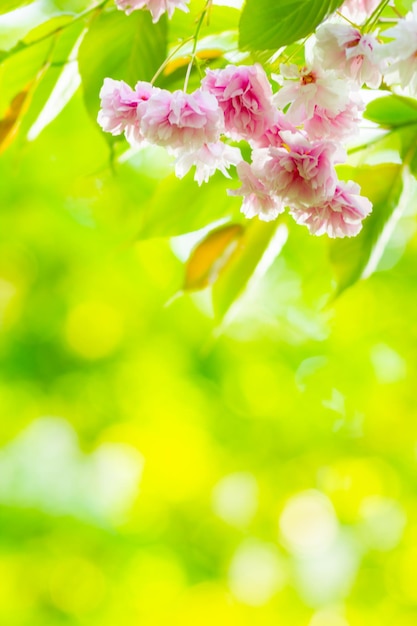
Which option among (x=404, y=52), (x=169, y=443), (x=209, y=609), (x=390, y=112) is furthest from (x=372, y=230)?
(x=209, y=609)

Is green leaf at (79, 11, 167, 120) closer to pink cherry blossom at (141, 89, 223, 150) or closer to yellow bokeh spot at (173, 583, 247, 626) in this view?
pink cherry blossom at (141, 89, 223, 150)

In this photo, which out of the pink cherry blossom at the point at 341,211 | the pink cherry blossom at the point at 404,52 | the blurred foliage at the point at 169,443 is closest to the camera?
the pink cherry blossom at the point at 404,52

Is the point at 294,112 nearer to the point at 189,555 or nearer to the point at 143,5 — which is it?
the point at 143,5

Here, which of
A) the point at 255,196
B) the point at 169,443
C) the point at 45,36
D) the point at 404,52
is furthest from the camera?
the point at 169,443

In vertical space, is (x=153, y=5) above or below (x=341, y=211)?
above

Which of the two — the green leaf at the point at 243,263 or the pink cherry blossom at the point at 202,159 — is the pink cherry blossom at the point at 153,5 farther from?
the green leaf at the point at 243,263

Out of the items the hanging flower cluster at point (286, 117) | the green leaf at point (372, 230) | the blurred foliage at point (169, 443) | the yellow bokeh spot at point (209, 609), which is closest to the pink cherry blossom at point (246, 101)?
the hanging flower cluster at point (286, 117)

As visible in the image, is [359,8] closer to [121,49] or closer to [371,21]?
[371,21]
